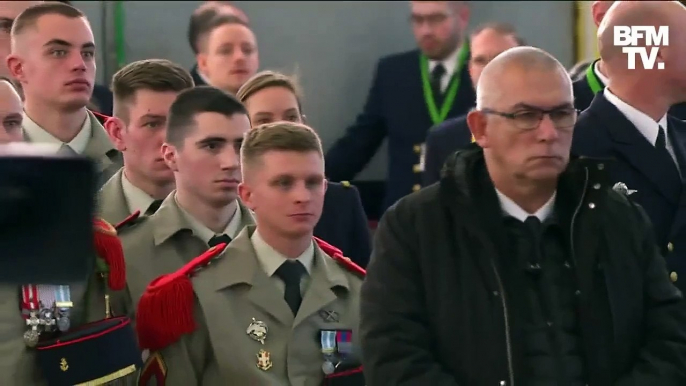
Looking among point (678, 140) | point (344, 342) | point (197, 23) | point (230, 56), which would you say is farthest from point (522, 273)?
point (197, 23)

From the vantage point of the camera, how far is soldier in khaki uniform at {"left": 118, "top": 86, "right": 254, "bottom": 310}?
3262 millimetres

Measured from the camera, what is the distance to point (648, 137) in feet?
10.4

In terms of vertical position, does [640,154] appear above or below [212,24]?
below

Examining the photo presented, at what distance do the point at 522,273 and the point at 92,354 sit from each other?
943 millimetres

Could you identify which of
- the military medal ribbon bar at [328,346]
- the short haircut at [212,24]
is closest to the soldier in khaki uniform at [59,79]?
the military medal ribbon bar at [328,346]

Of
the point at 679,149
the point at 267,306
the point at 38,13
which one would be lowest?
the point at 267,306

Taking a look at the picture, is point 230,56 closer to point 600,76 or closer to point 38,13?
point 38,13

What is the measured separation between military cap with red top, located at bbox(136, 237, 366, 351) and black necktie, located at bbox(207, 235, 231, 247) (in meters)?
0.28

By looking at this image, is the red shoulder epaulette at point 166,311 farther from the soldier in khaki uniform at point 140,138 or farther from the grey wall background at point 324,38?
the grey wall background at point 324,38

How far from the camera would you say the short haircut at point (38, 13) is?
11.9 feet

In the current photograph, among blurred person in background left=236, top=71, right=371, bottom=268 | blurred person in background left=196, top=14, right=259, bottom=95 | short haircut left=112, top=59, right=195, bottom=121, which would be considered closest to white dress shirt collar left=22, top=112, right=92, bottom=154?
short haircut left=112, top=59, right=195, bottom=121

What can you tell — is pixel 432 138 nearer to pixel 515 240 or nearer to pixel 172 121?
pixel 172 121

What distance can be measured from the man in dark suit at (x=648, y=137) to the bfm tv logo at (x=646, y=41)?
14 millimetres

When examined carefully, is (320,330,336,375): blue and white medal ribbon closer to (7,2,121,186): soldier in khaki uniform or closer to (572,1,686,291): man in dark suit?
(572,1,686,291): man in dark suit
